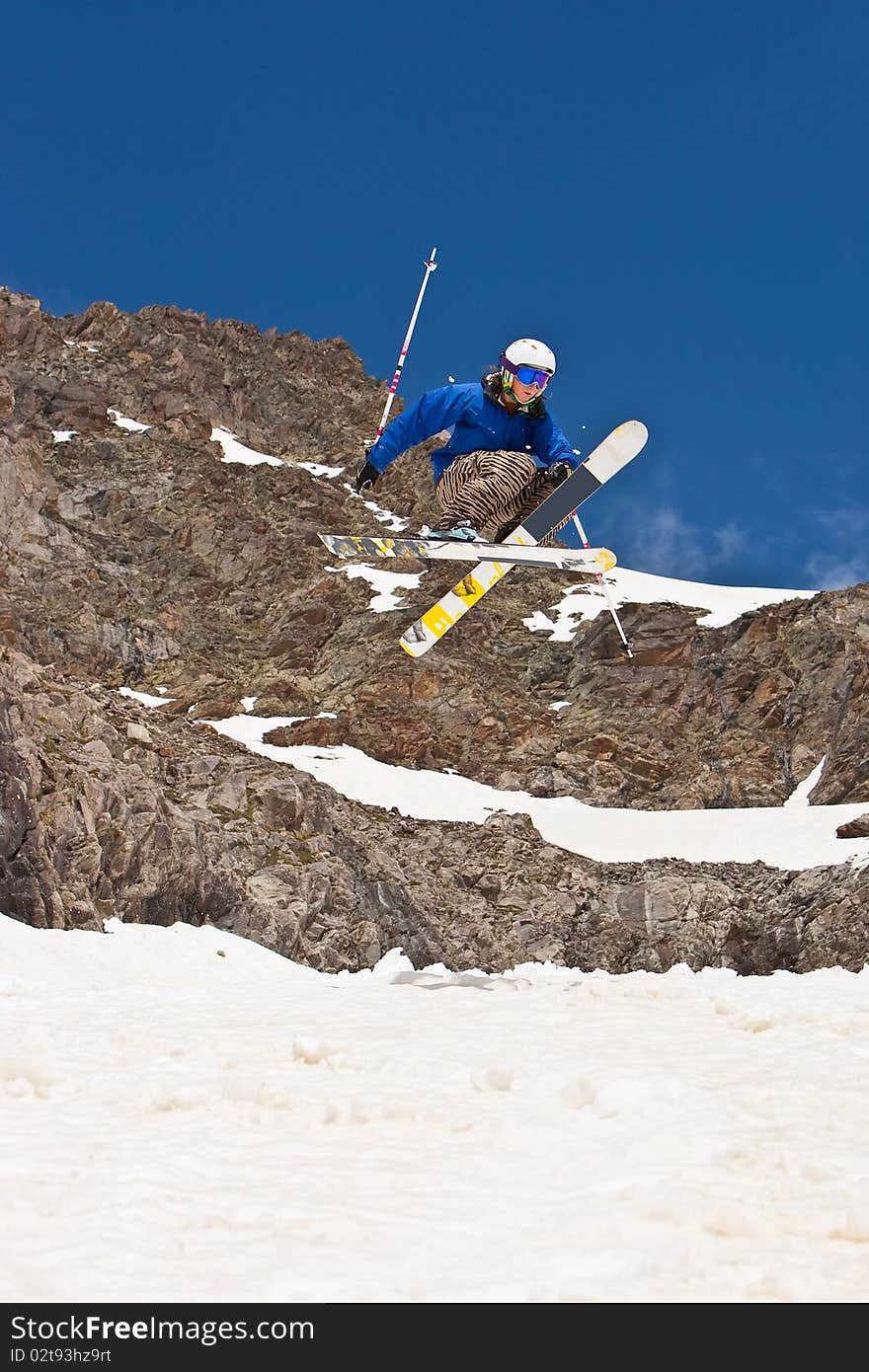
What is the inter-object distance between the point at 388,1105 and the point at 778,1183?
1.68 meters

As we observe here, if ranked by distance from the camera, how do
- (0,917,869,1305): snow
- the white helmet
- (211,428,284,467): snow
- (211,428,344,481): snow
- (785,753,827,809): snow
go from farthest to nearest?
(211,428,344,481): snow
(211,428,284,467): snow
(785,753,827,809): snow
the white helmet
(0,917,869,1305): snow

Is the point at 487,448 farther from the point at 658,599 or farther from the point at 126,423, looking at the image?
the point at 126,423

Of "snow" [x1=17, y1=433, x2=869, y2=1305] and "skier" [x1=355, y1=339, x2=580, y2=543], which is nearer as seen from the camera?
"snow" [x1=17, y1=433, x2=869, y2=1305]

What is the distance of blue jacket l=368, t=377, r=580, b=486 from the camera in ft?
35.3

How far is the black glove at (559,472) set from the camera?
10.8 metres

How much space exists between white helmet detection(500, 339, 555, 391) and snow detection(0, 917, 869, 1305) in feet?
Answer: 18.5

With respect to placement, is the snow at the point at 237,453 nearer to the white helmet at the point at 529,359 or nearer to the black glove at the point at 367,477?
the black glove at the point at 367,477

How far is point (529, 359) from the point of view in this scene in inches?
408

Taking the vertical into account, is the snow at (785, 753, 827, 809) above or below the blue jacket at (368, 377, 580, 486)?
above

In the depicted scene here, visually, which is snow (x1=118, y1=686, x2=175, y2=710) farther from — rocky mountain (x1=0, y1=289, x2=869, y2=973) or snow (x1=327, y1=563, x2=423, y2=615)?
snow (x1=327, y1=563, x2=423, y2=615)

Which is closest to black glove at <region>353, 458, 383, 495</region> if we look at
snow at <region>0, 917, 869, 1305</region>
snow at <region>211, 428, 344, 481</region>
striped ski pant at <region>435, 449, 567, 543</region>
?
striped ski pant at <region>435, 449, 567, 543</region>

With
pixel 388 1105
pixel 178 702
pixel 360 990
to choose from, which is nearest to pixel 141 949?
pixel 360 990

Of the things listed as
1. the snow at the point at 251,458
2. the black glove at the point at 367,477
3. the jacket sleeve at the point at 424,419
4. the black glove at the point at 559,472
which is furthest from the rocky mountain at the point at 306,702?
the black glove at the point at 559,472

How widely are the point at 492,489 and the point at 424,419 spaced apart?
0.93 metres
